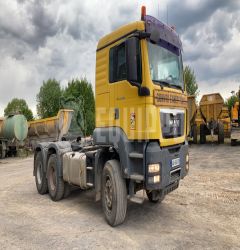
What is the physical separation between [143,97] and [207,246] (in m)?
2.48

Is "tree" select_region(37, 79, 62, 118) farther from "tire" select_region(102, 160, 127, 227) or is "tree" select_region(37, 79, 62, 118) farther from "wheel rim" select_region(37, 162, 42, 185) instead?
"tire" select_region(102, 160, 127, 227)

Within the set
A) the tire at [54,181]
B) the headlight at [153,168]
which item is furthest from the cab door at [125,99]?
the tire at [54,181]

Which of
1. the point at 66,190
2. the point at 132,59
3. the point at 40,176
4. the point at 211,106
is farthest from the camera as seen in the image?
the point at 211,106

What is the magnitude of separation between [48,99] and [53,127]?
124ft

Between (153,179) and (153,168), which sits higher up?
(153,168)

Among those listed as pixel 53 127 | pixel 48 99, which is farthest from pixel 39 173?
pixel 48 99

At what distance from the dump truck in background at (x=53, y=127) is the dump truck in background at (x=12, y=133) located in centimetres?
85

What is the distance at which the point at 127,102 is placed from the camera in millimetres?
5391

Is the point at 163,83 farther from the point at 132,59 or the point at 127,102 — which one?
the point at 132,59

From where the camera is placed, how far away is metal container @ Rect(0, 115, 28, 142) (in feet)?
67.3

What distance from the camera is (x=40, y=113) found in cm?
5722

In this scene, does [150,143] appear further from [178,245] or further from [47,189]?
[47,189]

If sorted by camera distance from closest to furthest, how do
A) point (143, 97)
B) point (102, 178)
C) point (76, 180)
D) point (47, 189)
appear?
1. point (143, 97)
2. point (102, 178)
3. point (76, 180)
4. point (47, 189)

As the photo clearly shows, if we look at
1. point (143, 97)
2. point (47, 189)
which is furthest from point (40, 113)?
point (143, 97)
